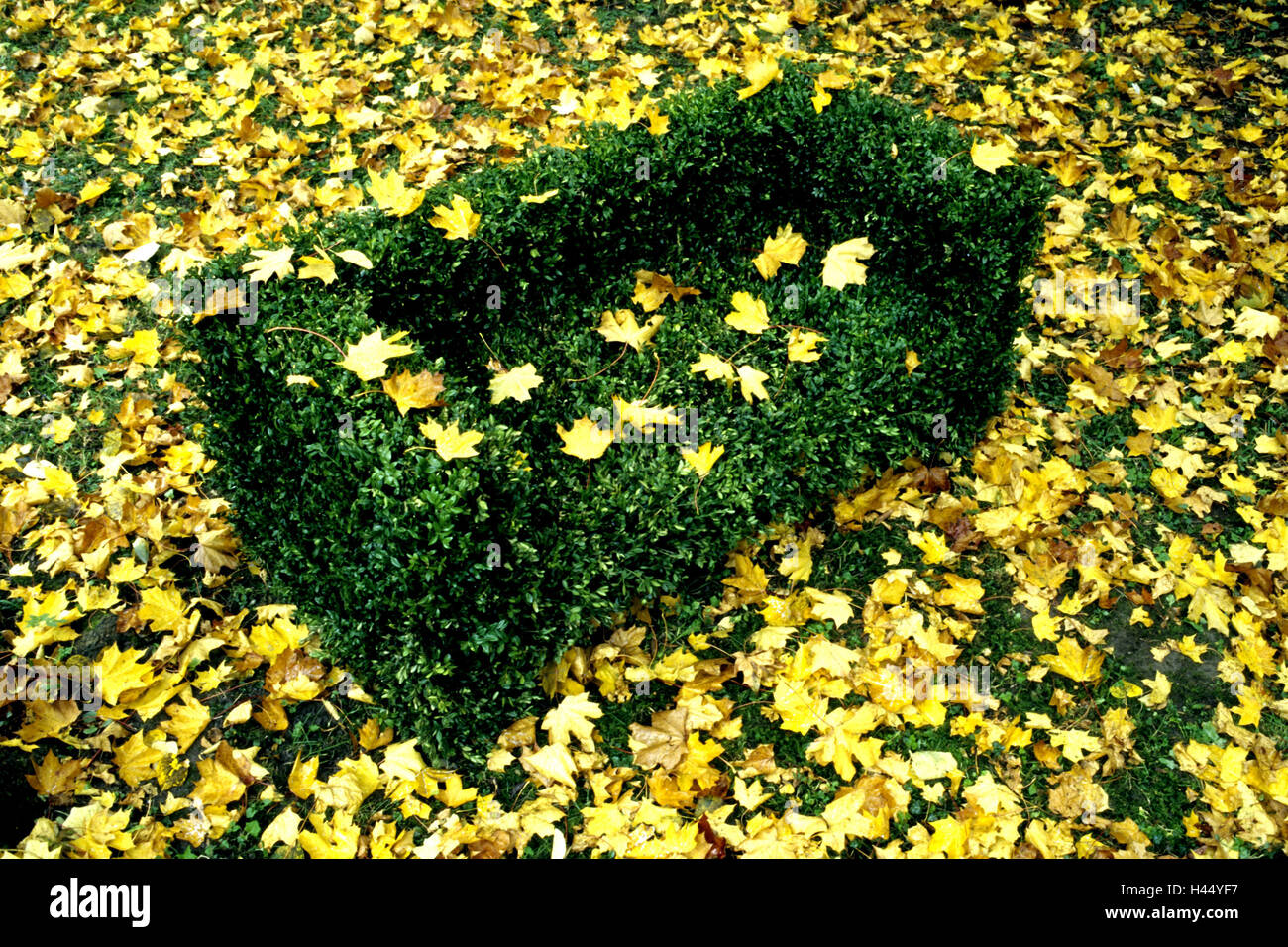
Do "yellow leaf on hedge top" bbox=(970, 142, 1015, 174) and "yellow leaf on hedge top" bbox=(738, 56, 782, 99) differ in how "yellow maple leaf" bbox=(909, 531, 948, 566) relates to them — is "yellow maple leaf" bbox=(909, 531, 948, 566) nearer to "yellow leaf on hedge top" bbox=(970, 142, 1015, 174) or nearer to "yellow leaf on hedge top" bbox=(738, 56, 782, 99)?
"yellow leaf on hedge top" bbox=(970, 142, 1015, 174)

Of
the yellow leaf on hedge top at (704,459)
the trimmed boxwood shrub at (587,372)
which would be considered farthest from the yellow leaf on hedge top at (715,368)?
the yellow leaf on hedge top at (704,459)

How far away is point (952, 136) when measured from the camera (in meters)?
3.85

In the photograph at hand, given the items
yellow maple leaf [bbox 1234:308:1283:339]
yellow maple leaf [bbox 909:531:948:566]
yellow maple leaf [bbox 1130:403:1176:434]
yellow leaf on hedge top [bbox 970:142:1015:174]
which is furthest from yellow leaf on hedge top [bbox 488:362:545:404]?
yellow maple leaf [bbox 1234:308:1283:339]

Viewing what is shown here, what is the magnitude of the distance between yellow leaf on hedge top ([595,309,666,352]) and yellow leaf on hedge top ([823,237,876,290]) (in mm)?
918

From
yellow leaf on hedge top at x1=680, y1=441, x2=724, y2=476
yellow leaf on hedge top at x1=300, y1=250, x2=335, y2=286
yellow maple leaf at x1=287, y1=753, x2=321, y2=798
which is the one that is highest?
yellow leaf on hedge top at x1=300, y1=250, x2=335, y2=286

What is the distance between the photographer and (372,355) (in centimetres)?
283

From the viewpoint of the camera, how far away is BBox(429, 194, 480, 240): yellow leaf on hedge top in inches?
132

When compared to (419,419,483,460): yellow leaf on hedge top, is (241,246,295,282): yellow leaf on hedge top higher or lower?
higher

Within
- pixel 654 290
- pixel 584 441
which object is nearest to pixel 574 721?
pixel 584 441

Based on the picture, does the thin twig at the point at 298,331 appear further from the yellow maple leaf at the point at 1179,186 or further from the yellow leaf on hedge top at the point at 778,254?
the yellow maple leaf at the point at 1179,186

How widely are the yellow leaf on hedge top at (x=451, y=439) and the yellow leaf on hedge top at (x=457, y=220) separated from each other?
1047mm

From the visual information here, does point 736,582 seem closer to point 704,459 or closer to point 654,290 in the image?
point 704,459

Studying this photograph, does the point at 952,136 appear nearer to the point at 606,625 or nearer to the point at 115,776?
the point at 606,625
